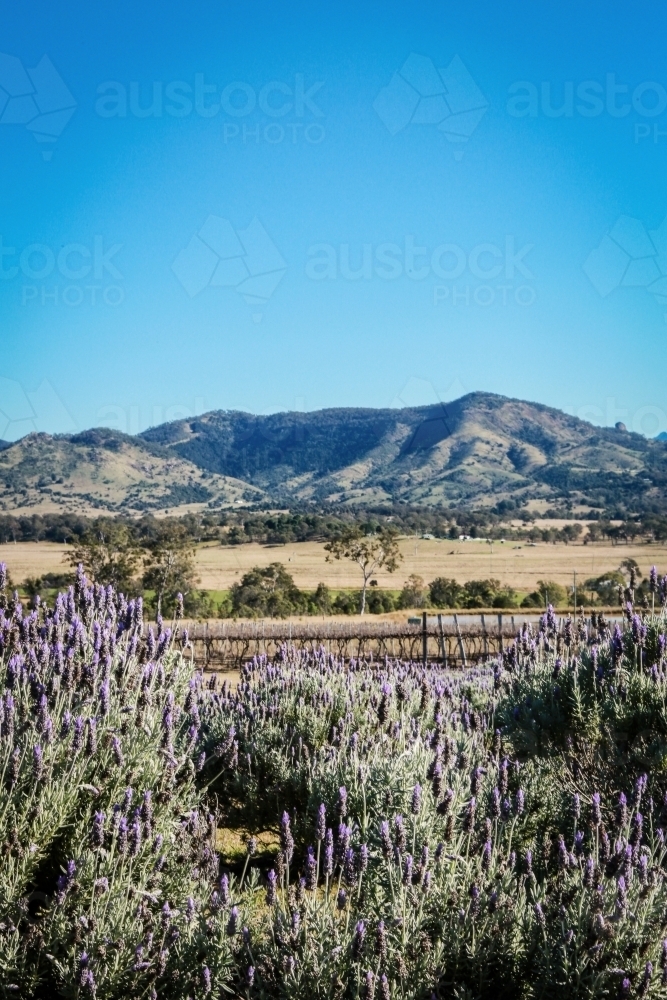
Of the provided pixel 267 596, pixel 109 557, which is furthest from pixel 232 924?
pixel 267 596

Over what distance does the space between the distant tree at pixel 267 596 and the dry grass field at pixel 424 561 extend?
6.31 m

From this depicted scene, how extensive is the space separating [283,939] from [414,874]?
0.51 metres

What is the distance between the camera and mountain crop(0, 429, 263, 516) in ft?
436

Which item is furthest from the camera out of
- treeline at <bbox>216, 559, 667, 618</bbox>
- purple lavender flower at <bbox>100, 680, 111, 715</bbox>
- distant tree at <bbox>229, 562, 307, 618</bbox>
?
distant tree at <bbox>229, 562, 307, 618</bbox>

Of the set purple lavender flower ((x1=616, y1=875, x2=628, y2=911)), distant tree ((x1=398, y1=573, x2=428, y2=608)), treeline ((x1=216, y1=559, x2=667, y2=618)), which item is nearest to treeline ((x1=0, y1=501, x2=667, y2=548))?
distant tree ((x1=398, y1=573, x2=428, y2=608))

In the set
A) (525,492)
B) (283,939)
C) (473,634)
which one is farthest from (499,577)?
(525,492)

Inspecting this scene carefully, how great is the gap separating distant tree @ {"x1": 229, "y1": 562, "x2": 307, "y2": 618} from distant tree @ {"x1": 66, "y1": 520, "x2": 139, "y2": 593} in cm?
463

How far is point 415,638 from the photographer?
846 inches

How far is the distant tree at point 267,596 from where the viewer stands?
113 ft

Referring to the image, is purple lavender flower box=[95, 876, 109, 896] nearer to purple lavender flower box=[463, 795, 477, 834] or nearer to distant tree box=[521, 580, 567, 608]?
purple lavender flower box=[463, 795, 477, 834]

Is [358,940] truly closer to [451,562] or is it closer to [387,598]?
[387,598]

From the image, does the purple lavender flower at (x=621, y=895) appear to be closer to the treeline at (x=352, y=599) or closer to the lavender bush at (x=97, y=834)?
the lavender bush at (x=97, y=834)

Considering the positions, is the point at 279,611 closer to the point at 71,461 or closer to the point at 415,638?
the point at 415,638

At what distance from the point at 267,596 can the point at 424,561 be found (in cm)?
3236
